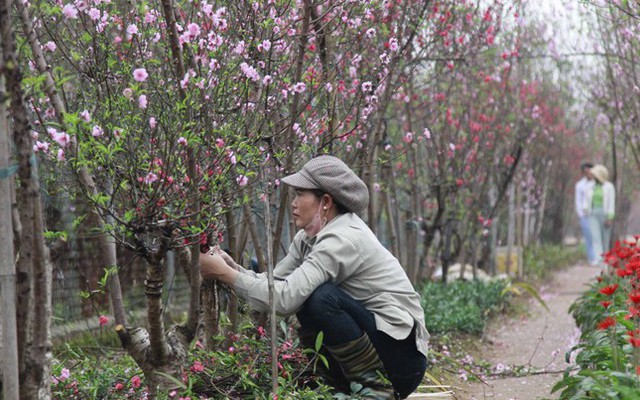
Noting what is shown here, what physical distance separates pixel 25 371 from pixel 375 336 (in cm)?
179

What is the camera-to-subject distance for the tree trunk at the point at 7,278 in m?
2.94

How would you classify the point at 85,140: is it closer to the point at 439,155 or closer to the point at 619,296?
the point at 619,296

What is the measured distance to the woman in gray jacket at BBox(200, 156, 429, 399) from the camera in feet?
14.3

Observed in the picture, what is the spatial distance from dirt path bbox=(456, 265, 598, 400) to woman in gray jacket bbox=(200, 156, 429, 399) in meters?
1.18

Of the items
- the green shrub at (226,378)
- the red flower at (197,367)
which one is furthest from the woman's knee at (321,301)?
the red flower at (197,367)

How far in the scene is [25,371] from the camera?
3.36m

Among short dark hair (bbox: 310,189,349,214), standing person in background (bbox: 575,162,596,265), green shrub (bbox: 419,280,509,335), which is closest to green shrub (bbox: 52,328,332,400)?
short dark hair (bbox: 310,189,349,214)

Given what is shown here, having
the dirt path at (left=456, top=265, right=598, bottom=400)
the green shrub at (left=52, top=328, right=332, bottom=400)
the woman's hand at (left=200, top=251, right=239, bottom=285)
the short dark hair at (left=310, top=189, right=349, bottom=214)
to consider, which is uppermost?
the short dark hair at (left=310, top=189, right=349, bottom=214)

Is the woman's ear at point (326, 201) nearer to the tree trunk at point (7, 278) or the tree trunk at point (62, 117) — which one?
the tree trunk at point (62, 117)

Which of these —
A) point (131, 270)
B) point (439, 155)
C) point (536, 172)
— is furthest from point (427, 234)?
point (536, 172)

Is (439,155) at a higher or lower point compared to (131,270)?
higher

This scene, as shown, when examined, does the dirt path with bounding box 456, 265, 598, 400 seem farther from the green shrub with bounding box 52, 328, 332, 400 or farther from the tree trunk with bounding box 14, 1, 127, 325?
the tree trunk with bounding box 14, 1, 127, 325

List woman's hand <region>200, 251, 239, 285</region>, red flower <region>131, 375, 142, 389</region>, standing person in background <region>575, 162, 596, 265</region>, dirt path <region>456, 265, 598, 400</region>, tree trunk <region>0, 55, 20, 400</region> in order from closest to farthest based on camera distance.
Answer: tree trunk <region>0, 55, 20, 400</region> → red flower <region>131, 375, 142, 389</region> → woman's hand <region>200, 251, 239, 285</region> → dirt path <region>456, 265, 598, 400</region> → standing person in background <region>575, 162, 596, 265</region>

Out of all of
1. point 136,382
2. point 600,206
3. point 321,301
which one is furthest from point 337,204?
point 600,206
